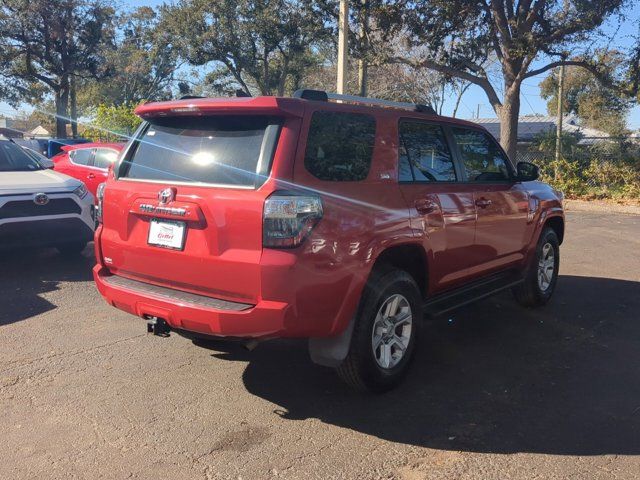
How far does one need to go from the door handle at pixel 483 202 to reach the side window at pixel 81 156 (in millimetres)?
8426

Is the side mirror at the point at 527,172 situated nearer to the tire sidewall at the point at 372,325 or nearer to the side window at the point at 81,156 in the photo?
the tire sidewall at the point at 372,325

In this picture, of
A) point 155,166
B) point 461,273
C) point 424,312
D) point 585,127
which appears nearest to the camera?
point 155,166

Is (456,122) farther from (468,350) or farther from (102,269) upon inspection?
(102,269)

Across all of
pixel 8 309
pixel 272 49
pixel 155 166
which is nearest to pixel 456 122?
pixel 155 166

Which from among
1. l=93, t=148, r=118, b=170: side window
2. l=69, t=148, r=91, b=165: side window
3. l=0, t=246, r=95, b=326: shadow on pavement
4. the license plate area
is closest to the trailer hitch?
the license plate area

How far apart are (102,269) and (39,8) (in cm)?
3210

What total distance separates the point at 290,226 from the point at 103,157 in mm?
8678

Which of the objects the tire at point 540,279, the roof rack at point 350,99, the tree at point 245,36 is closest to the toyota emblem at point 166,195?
the roof rack at point 350,99

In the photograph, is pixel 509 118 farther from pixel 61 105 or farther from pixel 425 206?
pixel 61 105

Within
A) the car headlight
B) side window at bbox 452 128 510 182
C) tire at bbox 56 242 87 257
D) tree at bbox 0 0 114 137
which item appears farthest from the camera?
tree at bbox 0 0 114 137

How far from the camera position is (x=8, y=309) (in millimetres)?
5762

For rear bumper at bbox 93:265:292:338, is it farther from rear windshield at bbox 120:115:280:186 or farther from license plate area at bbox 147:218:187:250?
rear windshield at bbox 120:115:280:186

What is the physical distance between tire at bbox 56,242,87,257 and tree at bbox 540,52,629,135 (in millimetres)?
34496

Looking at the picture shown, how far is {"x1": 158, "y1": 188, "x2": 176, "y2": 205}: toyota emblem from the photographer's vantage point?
11.5 feet
